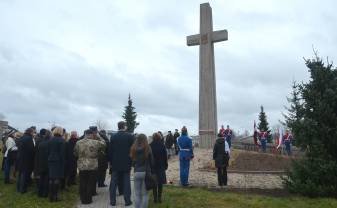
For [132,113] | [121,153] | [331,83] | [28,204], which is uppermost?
[132,113]

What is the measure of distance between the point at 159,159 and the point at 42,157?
3.20m

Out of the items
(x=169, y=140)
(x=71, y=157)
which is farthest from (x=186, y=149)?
(x=169, y=140)

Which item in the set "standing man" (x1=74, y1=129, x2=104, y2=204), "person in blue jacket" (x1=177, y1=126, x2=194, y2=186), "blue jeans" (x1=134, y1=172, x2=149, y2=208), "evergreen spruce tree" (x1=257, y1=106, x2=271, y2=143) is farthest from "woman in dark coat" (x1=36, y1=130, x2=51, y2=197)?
"evergreen spruce tree" (x1=257, y1=106, x2=271, y2=143)

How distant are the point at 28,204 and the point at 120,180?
241 centimetres

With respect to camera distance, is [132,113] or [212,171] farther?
[132,113]

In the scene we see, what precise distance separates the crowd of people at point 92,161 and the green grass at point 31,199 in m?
0.22

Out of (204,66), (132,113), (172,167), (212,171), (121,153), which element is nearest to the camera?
(121,153)

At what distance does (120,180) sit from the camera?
11.7 m

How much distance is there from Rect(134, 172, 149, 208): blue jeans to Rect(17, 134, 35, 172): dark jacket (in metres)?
4.23

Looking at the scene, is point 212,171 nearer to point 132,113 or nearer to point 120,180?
Answer: point 120,180

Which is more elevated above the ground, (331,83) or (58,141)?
(331,83)

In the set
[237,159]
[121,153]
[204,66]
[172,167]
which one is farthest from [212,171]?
[204,66]

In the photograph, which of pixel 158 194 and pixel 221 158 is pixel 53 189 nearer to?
pixel 158 194

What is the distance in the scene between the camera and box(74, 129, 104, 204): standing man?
1092 centimetres
